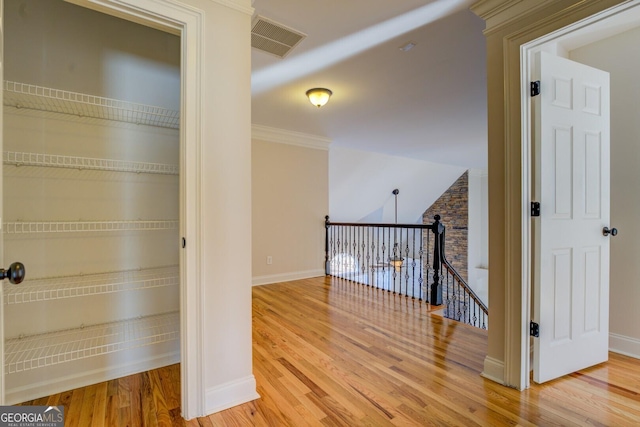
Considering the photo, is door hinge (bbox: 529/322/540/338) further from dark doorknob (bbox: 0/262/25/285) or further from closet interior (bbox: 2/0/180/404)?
dark doorknob (bbox: 0/262/25/285)

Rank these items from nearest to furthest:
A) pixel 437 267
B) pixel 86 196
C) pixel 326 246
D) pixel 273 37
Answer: pixel 86 196 < pixel 273 37 < pixel 437 267 < pixel 326 246

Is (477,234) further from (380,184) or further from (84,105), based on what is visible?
(84,105)

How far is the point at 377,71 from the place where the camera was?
2.84 metres

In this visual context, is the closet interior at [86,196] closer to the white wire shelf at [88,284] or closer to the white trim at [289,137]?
the white wire shelf at [88,284]

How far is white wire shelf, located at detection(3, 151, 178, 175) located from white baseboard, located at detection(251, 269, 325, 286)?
2751 millimetres

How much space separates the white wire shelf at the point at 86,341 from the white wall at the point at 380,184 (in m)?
4.32

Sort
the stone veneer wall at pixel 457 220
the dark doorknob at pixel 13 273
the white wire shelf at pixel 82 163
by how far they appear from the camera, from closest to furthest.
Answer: the dark doorknob at pixel 13 273
the white wire shelf at pixel 82 163
the stone veneer wall at pixel 457 220

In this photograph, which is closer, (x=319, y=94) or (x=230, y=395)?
(x=230, y=395)

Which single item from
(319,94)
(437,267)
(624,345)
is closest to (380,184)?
(437,267)

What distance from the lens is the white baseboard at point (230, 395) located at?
165 centimetres

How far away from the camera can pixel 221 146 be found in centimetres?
169

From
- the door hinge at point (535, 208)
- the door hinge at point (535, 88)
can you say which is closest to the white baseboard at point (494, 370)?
the door hinge at point (535, 208)

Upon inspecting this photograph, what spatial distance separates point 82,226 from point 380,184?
19.8 feet

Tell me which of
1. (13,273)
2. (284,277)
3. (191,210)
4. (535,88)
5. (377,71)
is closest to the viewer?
(13,273)
